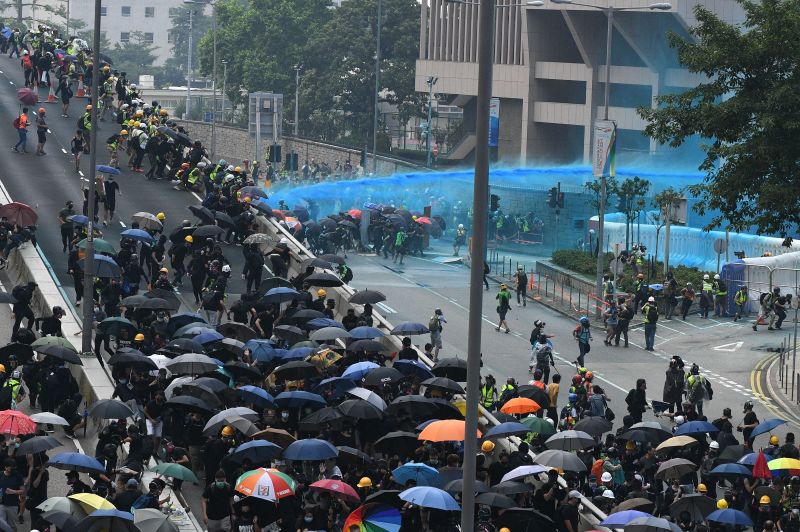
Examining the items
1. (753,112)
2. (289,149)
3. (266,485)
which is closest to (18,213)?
(753,112)

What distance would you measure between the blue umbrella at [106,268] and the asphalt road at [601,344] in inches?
393

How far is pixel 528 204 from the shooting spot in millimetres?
71688

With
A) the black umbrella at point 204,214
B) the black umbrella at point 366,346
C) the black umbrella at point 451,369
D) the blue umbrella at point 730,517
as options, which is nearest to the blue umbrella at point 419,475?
the blue umbrella at point 730,517

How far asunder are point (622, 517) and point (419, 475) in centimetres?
291

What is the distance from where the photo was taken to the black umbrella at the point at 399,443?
81.9ft

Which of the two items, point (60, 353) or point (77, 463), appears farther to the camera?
point (60, 353)

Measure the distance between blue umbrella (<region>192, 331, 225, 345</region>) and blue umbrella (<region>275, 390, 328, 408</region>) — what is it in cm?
426

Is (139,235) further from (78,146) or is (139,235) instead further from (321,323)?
(78,146)

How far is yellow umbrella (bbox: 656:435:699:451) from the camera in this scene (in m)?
26.3

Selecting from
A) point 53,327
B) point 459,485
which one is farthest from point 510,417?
point 53,327

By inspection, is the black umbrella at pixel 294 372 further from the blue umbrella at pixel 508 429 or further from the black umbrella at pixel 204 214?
the black umbrella at pixel 204 214

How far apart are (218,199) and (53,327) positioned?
44.8 feet

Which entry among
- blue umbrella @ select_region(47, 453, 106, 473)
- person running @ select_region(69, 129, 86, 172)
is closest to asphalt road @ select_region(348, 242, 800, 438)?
person running @ select_region(69, 129, 86, 172)

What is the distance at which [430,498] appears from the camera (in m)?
20.9
